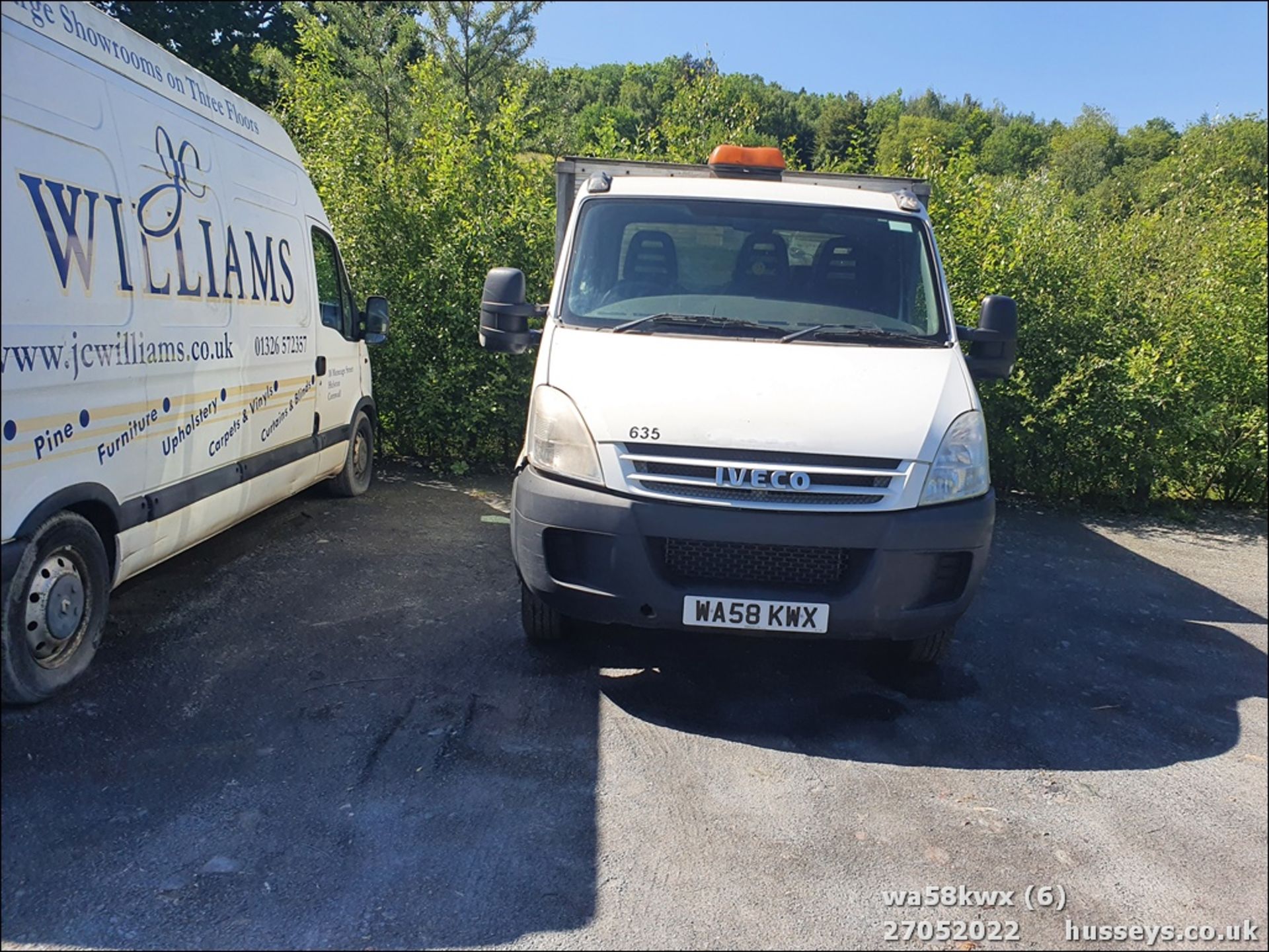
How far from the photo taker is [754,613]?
3.73m

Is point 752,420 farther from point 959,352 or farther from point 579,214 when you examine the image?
point 579,214

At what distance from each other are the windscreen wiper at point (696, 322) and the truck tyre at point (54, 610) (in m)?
2.51

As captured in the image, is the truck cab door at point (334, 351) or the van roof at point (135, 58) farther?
the truck cab door at point (334, 351)

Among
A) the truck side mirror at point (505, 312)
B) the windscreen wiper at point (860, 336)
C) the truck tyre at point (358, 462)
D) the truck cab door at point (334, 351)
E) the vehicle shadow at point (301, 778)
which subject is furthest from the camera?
the truck tyre at point (358, 462)

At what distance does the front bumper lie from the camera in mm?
3699

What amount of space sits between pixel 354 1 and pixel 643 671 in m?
15.3

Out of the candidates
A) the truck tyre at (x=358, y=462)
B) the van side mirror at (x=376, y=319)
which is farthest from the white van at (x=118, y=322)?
the truck tyre at (x=358, y=462)

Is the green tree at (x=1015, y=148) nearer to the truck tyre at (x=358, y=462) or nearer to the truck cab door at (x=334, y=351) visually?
the truck cab door at (x=334, y=351)

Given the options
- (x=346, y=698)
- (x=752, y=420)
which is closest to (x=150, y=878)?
(x=346, y=698)

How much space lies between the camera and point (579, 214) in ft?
16.6

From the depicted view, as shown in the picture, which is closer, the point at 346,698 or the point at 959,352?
the point at 346,698

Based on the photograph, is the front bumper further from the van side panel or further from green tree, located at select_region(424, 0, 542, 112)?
green tree, located at select_region(424, 0, 542, 112)

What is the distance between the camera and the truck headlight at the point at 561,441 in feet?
12.6

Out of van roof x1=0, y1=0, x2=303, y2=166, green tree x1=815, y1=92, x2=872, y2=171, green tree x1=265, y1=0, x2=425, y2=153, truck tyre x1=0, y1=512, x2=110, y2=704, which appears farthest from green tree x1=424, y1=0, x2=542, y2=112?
truck tyre x1=0, y1=512, x2=110, y2=704
